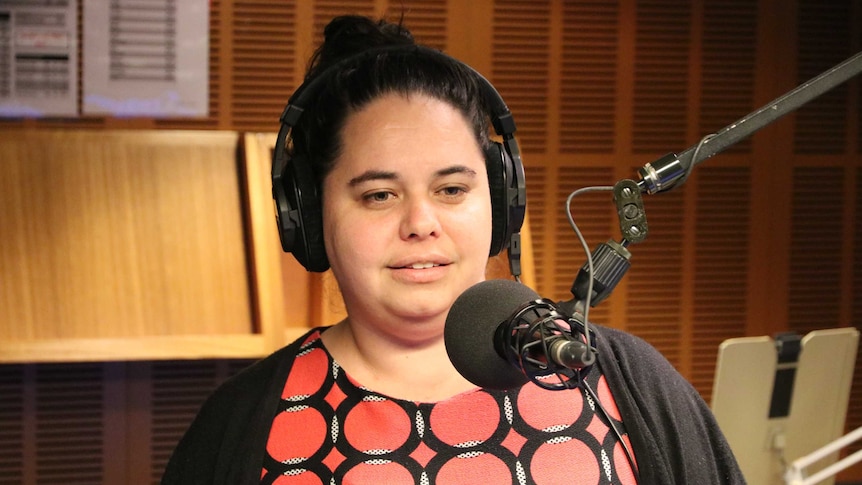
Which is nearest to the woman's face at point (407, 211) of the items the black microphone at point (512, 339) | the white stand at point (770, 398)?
the black microphone at point (512, 339)

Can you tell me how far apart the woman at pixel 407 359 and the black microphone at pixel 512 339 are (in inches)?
18.1

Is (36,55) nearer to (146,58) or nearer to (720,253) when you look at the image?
(146,58)

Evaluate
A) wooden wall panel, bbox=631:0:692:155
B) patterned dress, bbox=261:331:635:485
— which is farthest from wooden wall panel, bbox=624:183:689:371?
patterned dress, bbox=261:331:635:485

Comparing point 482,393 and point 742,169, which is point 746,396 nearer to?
point 482,393

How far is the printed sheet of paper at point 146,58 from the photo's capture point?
3219 mm

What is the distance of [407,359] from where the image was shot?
5.24 ft

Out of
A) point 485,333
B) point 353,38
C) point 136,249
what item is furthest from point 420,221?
point 136,249

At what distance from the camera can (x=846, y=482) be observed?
380cm

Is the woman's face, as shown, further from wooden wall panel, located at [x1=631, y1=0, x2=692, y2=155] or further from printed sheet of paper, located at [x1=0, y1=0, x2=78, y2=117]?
wooden wall panel, located at [x1=631, y1=0, x2=692, y2=155]

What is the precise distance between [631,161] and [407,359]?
87.8 inches

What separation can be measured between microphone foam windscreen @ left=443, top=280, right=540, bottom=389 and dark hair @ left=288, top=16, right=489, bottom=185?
0.63 m

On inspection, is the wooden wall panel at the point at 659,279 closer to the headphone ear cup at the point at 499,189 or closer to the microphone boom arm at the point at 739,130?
the headphone ear cup at the point at 499,189

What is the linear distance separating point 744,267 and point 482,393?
2.47m

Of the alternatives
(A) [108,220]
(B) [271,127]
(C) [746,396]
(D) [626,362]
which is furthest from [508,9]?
(D) [626,362]
